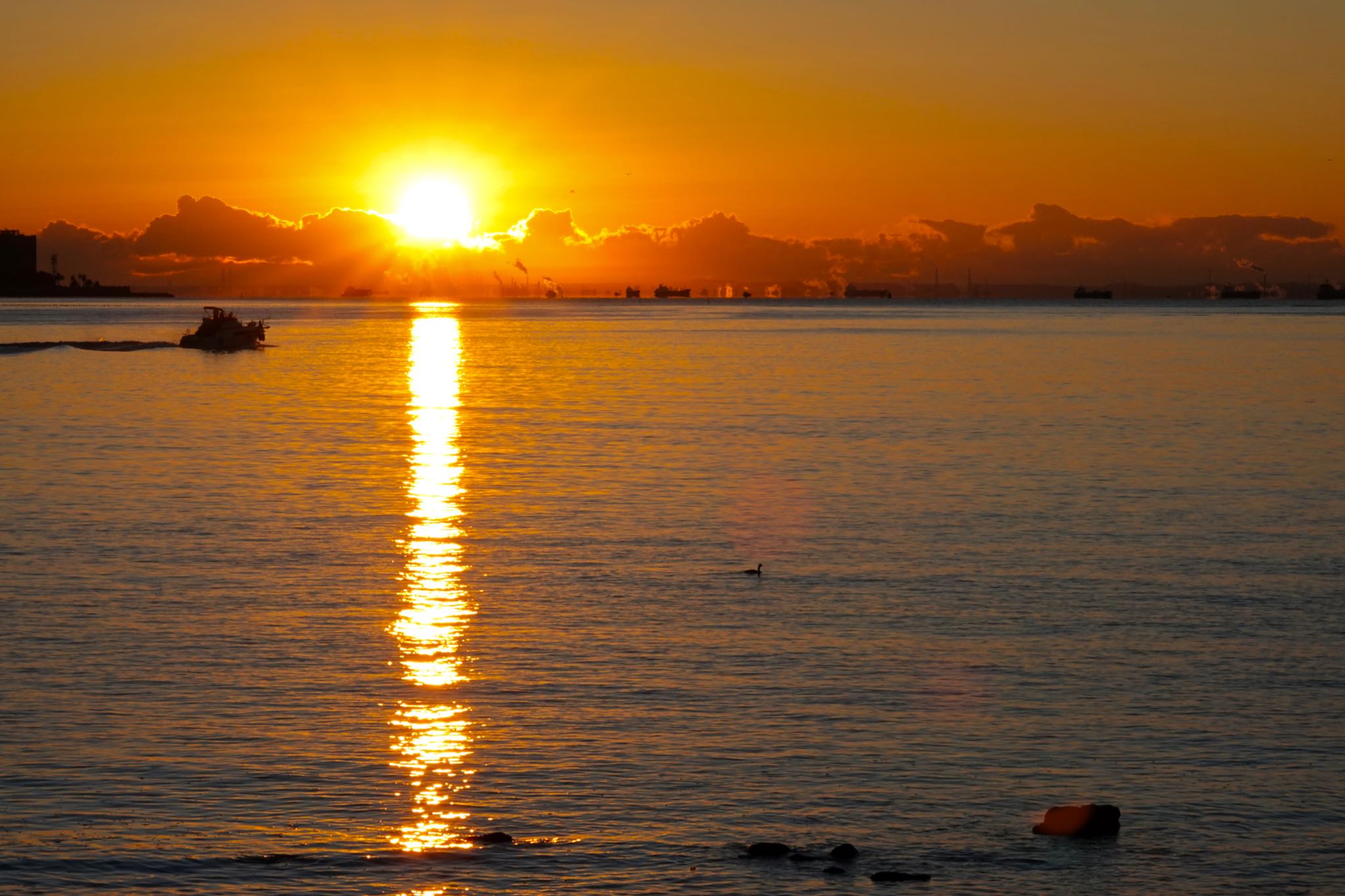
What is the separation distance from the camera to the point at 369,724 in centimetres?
2538

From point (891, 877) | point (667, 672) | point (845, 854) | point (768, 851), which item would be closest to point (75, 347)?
point (667, 672)

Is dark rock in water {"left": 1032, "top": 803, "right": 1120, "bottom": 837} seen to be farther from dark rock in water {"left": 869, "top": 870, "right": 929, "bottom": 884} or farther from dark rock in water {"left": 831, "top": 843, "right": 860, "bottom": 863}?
dark rock in water {"left": 831, "top": 843, "right": 860, "bottom": 863}

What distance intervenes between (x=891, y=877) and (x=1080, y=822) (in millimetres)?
3041

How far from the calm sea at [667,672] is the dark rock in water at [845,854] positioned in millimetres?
224

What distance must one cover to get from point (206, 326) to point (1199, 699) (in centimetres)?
18498

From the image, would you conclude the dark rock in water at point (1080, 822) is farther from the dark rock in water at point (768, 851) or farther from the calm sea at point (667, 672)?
the dark rock in water at point (768, 851)

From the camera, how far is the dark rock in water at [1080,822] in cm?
2053

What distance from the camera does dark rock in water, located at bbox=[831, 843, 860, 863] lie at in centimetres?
1969

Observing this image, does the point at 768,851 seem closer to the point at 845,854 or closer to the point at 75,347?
the point at 845,854

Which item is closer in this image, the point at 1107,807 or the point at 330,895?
the point at 330,895

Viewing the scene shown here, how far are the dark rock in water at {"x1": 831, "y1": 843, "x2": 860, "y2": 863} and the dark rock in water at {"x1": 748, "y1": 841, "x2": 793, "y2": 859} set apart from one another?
606 millimetres

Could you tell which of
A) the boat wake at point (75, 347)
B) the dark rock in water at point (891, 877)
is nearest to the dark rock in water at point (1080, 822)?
the dark rock in water at point (891, 877)

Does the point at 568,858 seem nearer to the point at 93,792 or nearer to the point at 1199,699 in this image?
the point at 93,792

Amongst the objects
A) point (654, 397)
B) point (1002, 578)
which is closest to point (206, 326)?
point (654, 397)
